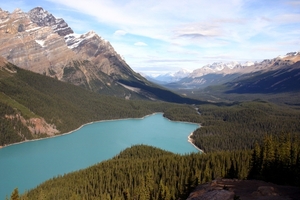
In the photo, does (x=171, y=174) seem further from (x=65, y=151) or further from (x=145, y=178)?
(x=65, y=151)

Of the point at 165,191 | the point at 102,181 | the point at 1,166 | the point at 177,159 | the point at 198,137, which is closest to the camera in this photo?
the point at 165,191

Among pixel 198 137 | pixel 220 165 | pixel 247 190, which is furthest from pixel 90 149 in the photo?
pixel 247 190

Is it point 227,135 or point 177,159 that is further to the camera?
point 227,135

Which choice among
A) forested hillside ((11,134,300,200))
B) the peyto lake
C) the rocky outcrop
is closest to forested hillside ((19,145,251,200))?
forested hillside ((11,134,300,200))

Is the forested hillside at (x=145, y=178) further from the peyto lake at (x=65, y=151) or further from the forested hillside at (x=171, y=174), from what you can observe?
the peyto lake at (x=65, y=151)

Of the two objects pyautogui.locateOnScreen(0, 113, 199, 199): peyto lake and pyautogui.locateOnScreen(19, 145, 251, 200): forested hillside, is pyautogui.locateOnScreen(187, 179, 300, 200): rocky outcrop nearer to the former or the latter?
pyautogui.locateOnScreen(19, 145, 251, 200): forested hillside

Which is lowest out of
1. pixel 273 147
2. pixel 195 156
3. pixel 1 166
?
pixel 1 166

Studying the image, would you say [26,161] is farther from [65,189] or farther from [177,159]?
[177,159]

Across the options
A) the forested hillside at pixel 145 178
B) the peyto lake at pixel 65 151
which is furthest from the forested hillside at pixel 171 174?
the peyto lake at pixel 65 151
